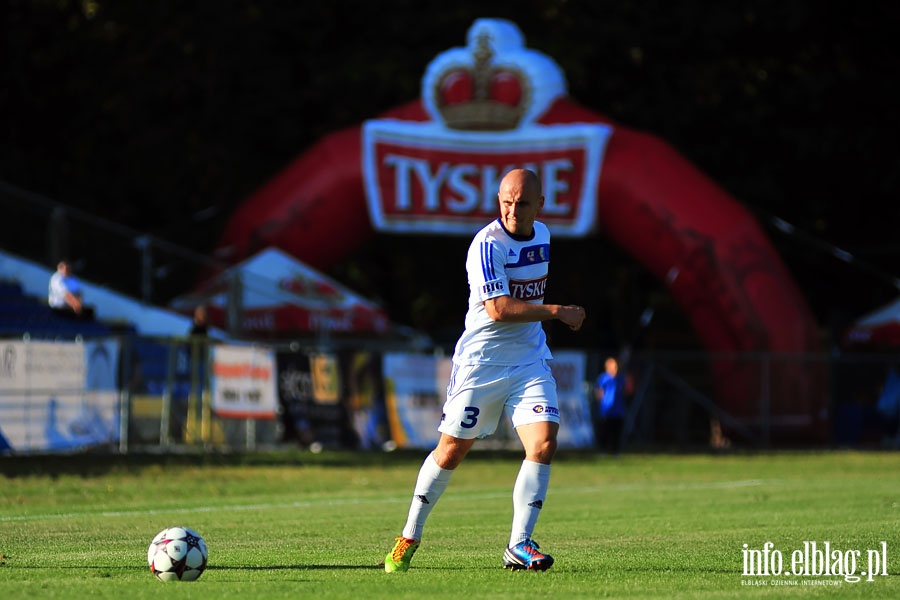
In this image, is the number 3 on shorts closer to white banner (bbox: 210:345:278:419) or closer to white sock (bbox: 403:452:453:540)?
white sock (bbox: 403:452:453:540)

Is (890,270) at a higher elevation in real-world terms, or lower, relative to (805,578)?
higher

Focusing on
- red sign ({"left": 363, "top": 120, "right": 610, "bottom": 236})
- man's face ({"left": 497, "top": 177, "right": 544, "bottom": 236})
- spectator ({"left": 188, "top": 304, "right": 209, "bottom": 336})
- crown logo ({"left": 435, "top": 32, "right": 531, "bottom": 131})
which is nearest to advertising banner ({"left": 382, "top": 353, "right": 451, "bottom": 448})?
spectator ({"left": 188, "top": 304, "right": 209, "bottom": 336})

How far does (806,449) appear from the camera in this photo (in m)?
29.2

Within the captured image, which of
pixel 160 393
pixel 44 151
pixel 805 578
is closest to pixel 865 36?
pixel 44 151

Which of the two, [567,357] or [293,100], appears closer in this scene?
[567,357]

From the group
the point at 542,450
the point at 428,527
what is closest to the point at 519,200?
the point at 542,450

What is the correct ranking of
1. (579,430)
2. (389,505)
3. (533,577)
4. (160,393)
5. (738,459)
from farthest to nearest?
1. (579,430)
2. (738,459)
3. (160,393)
4. (389,505)
5. (533,577)

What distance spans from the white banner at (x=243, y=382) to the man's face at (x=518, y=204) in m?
15.8

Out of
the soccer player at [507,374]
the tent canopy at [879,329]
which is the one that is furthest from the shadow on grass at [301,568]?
the tent canopy at [879,329]

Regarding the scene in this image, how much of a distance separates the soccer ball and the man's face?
2.47 meters

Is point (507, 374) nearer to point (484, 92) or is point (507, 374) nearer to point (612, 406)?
point (612, 406)

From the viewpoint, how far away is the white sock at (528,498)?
9.27 m

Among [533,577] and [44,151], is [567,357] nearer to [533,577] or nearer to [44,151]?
[44,151]

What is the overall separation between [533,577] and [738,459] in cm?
1761
